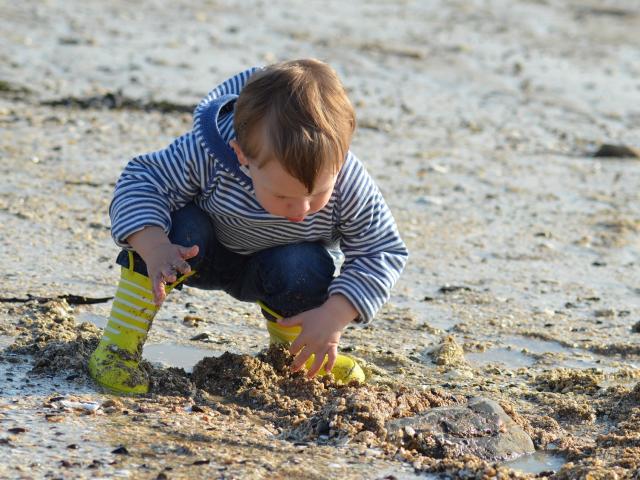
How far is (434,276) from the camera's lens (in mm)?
4891

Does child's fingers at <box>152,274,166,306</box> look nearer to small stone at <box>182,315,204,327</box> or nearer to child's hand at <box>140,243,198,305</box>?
child's hand at <box>140,243,198,305</box>

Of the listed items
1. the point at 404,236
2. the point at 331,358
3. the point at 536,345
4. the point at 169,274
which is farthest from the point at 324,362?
the point at 404,236

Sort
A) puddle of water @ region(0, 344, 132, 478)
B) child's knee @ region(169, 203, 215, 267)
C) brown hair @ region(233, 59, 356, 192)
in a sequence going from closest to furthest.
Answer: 1. puddle of water @ region(0, 344, 132, 478)
2. brown hair @ region(233, 59, 356, 192)
3. child's knee @ region(169, 203, 215, 267)

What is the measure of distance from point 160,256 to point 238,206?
31 centimetres

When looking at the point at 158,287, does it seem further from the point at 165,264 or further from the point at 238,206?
the point at 238,206

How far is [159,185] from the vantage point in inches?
132

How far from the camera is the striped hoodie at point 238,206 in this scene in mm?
3260

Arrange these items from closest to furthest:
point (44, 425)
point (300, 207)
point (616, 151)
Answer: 1. point (44, 425)
2. point (300, 207)
3. point (616, 151)

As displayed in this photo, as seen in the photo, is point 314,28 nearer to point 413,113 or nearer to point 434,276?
point 413,113

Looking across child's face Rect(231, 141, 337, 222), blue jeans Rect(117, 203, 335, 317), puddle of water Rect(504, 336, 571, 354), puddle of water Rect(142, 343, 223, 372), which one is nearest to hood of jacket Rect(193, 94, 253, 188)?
child's face Rect(231, 141, 337, 222)

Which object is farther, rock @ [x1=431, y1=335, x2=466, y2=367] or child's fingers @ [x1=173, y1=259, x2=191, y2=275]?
rock @ [x1=431, y1=335, x2=466, y2=367]

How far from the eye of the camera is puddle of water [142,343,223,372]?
361 cm

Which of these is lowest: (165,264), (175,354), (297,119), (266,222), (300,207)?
(175,354)

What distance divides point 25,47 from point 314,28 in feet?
9.87
